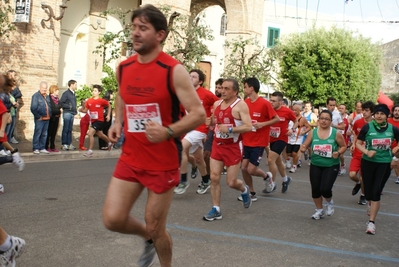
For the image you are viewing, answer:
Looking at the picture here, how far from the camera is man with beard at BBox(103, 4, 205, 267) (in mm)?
3980

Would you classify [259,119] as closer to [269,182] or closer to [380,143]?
[269,182]

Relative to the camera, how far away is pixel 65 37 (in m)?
21.5

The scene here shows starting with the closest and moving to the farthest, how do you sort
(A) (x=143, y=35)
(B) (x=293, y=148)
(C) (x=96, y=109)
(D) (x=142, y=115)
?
(A) (x=143, y=35), (D) (x=142, y=115), (B) (x=293, y=148), (C) (x=96, y=109)

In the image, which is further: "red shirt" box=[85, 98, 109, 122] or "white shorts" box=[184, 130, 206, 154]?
"red shirt" box=[85, 98, 109, 122]

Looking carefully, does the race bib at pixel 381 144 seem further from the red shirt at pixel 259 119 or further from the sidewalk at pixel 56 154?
the sidewalk at pixel 56 154

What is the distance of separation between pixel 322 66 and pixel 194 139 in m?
28.9

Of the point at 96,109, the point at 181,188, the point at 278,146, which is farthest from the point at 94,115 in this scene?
the point at 181,188

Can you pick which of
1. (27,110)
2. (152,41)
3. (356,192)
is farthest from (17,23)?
(152,41)

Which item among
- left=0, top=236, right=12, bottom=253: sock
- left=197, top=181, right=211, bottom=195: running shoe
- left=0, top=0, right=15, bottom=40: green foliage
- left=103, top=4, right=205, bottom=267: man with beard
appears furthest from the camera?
left=0, top=0, right=15, bottom=40: green foliage

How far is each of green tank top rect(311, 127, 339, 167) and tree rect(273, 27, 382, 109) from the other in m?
28.1

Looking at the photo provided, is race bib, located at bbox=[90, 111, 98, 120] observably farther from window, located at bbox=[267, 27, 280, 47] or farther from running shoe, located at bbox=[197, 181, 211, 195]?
window, located at bbox=[267, 27, 280, 47]

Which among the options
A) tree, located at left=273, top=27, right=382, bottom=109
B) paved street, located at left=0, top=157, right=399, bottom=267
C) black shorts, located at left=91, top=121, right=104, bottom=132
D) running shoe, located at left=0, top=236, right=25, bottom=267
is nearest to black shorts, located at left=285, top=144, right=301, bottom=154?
paved street, located at left=0, top=157, right=399, bottom=267

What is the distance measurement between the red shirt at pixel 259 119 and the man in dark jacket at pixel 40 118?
246 inches

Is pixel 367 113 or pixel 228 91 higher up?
pixel 228 91
